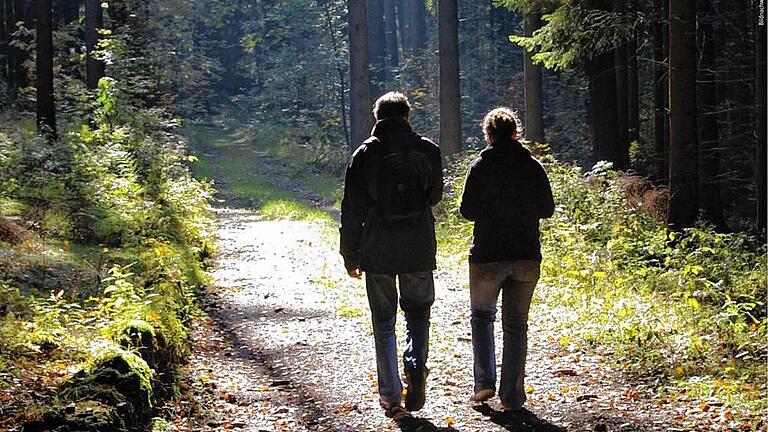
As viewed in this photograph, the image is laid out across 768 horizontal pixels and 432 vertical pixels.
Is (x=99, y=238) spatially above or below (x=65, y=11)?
below

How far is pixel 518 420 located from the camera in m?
6.46

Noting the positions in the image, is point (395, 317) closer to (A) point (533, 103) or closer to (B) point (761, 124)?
(B) point (761, 124)

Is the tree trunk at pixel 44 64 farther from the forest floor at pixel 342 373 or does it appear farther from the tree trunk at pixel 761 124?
the tree trunk at pixel 761 124

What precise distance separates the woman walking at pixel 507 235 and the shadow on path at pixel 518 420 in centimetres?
9

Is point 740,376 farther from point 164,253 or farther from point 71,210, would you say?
point 71,210

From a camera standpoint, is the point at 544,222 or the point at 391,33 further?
the point at 391,33

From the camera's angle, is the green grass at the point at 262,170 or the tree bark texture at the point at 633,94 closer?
the tree bark texture at the point at 633,94

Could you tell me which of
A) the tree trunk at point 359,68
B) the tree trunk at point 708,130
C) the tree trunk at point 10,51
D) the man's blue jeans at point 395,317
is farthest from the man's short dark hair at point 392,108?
the tree trunk at point 10,51

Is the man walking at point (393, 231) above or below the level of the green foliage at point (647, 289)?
above

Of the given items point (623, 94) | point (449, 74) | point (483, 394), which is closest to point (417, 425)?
point (483, 394)

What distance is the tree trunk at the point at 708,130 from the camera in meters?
15.5

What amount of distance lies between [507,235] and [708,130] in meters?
12.4

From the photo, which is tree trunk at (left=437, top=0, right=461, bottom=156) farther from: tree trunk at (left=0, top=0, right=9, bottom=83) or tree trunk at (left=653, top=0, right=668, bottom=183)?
tree trunk at (left=0, top=0, right=9, bottom=83)

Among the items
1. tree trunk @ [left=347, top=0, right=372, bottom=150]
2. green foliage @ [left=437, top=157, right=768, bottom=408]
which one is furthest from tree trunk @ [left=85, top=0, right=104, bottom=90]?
green foliage @ [left=437, top=157, right=768, bottom=408]
